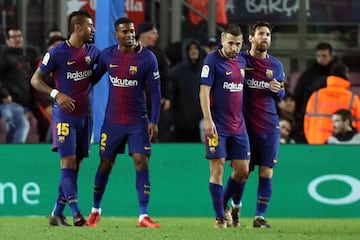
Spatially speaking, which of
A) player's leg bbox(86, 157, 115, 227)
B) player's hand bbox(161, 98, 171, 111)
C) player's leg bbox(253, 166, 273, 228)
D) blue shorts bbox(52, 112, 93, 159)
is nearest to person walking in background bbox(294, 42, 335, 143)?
player's hand bbox(161, 98, 171, 111)

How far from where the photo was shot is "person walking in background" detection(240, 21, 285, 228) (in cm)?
1536

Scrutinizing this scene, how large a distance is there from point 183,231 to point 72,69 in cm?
214

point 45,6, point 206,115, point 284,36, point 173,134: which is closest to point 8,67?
point 45,6

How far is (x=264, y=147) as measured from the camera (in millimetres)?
15680

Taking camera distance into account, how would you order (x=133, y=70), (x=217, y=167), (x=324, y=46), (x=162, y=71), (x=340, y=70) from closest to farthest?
1. (x=217, y=167)
2. (x=133, y=70)
3. (x=340, y=70)
4. (x=162, y=71)
5. (x=324, y=46)

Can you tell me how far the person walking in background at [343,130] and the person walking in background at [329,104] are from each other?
17 cm

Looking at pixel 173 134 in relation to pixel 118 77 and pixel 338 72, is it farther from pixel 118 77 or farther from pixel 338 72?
pixel 118 77

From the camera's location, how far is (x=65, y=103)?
49.0 ft

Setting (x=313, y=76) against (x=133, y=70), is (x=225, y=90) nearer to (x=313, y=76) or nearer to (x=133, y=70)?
(x=133, y=70)

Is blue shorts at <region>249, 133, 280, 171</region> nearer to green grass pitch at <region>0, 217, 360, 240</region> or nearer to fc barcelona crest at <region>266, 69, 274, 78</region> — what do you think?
fc barcelona crest at <region>266, 69, 274, 78</region>

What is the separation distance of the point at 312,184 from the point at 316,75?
70.6 inches

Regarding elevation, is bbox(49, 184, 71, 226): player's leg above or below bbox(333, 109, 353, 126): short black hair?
below

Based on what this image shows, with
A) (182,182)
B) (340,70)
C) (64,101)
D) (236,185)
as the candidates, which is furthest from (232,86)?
(340,70)

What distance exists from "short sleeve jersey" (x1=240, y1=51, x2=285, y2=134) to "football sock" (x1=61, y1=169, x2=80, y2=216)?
1985 millimetres
